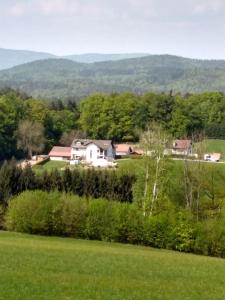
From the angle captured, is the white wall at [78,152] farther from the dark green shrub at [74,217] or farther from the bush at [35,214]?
the dark green shrub at [74,217]

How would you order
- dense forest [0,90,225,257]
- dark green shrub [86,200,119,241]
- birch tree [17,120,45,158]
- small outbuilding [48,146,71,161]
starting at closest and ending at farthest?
dense forest [0,90,225,257]
dark green shrub [86,200,119,241]
small outbuilding [48,146,71,161]
birch tree [17,120,45,158]

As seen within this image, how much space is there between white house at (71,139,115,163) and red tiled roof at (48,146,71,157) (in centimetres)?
84

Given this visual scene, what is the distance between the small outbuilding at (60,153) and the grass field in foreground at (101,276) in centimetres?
6648

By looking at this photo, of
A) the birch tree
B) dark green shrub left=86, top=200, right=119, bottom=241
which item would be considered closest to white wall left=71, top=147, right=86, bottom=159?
the birch tree

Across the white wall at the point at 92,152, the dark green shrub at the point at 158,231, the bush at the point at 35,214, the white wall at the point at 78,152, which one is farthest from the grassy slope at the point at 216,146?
the bush at the point at 35,214

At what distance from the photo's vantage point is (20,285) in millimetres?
14078

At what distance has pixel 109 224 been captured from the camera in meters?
35.4

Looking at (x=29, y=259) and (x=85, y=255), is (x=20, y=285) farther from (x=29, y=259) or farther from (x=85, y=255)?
(x=85, y=255)

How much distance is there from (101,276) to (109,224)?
1866 centimetres

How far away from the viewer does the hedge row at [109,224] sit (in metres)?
33.8

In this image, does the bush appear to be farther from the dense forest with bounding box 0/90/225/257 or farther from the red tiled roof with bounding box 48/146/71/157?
the red tiled roof with bounding box 48/146/71/157

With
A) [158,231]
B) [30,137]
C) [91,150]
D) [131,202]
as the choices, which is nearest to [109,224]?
[158,231]

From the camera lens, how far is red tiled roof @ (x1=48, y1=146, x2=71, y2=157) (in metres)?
89.6

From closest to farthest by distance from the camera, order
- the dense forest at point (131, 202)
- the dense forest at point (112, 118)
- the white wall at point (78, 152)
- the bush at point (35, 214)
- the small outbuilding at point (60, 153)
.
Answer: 1. the dense forest at point (131, 202)
2. the bush at point (35, 214)
3. the small outbuilding at point (60, 153)
4. the white wall at point (78, 152)
5. the dense forest at point (112, 118)
